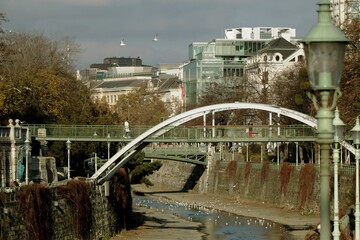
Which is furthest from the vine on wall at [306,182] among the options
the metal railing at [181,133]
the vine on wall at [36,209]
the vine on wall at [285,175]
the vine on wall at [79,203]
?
the vine on wall at [36,209]

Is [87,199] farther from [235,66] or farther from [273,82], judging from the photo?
[235,66]

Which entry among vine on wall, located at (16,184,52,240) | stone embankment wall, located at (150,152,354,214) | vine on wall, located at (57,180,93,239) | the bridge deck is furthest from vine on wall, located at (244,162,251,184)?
vine on wall, located at (16,184,52,240)

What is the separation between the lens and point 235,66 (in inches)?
5517

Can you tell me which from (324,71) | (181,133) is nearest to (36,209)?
(181,133)

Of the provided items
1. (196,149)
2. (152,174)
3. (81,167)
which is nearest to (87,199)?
(81,167)

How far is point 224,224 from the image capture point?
2756 inches

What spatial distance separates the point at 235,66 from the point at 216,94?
2068 cm

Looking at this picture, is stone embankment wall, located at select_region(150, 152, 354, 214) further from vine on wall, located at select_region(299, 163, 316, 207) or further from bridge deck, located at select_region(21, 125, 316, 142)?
bridge deck, located at select_region(21, 125, 316, 142)

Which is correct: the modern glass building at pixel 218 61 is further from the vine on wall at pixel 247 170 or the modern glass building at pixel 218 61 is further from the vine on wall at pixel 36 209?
the vine on wall at pixel 36 209

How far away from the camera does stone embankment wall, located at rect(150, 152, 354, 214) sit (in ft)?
238

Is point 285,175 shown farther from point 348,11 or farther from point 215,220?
point 348,11

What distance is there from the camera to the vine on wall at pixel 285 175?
77.8 metres

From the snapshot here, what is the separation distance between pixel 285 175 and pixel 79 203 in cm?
2758

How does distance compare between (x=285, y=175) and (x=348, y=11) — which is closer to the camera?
(x=285, y=175)
